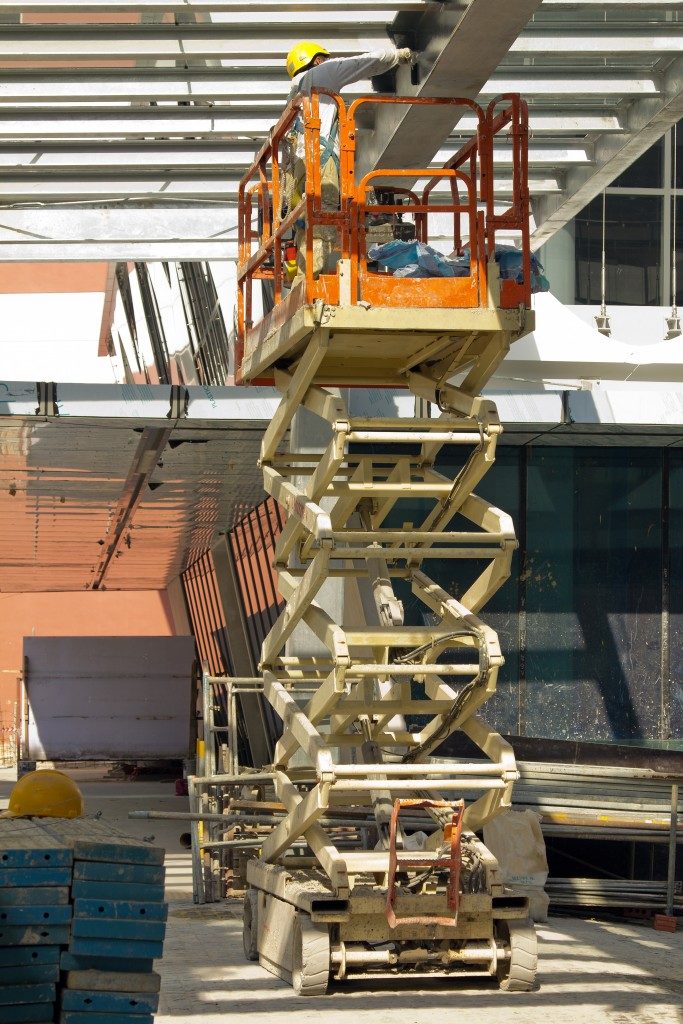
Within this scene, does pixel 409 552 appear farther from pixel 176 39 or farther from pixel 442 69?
pixel 176 39

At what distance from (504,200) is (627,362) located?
247 cm

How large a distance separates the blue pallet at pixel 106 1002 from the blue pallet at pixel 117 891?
0.54 m

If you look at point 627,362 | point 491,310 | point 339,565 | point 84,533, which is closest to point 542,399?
point 627,362

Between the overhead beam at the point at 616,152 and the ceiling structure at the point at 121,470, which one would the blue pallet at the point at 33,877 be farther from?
the overhead beam at the point at 616,152

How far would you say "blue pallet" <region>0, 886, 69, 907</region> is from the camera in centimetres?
817

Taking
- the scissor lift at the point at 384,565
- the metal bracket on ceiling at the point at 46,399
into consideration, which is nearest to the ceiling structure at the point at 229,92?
the scissor lift at the point at 384,565

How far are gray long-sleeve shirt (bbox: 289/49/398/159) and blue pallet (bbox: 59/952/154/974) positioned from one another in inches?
231

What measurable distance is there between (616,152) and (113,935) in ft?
32.5

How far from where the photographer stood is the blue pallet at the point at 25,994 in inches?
318

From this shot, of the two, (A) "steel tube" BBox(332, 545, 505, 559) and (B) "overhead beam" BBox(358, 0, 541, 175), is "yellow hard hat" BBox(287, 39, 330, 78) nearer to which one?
(B) "overhead beam" BBox(358, 0, 541, 175)

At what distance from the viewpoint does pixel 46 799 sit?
36.3 ft

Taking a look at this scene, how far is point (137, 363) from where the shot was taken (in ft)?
86.9

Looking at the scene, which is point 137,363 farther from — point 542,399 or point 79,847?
point 79,847

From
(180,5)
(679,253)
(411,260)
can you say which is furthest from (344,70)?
(679,253)
